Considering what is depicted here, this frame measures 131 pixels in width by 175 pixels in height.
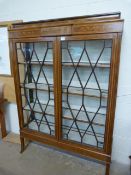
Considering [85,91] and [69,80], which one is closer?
[85,91]

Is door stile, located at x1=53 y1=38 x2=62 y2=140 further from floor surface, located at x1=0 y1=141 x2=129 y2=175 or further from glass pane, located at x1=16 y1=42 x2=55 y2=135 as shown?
floor surface, located at x1=0 y1=141 x2=129 y2=175

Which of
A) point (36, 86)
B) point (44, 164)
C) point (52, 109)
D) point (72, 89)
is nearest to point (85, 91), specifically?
point (72, 89)

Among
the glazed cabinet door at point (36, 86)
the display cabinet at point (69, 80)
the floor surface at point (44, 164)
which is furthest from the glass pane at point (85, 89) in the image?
the floor surface at point (44, 164)

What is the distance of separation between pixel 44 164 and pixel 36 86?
101cm

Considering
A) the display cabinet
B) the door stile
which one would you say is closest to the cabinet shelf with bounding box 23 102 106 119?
the display cabinet

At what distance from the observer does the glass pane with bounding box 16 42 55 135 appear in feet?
6.25

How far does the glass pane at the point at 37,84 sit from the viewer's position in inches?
75.0

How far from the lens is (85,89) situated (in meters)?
1.77

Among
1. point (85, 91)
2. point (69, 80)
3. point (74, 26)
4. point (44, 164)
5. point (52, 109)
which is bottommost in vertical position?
point (44, 164)

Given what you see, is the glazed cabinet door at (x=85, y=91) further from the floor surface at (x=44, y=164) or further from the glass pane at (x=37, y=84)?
the floor surface at (x=44, y=164)

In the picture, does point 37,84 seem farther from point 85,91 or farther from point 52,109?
point 85,91

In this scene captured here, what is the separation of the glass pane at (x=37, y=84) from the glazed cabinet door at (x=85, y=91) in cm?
20

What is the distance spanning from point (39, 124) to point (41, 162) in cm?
49

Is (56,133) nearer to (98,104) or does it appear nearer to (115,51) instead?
(98,104)
